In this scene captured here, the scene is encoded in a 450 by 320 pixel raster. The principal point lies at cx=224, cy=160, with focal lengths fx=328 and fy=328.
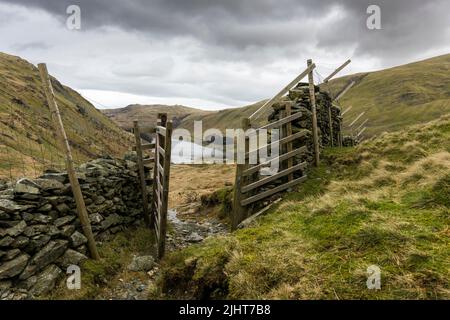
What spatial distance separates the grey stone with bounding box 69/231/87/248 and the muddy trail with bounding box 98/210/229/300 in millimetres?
1339

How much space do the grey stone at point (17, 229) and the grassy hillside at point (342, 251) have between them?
3.20 meters

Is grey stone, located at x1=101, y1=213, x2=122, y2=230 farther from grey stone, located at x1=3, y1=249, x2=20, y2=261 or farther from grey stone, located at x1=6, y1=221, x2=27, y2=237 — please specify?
grey stone, located at x1=3, y1=249, x2=20, y2=261

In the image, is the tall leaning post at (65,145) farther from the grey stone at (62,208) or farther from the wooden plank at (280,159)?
the wooden plank at (280,159)

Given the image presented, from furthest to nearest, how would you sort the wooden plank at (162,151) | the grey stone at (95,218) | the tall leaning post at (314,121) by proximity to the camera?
the tall leaning post at (314,121) < the wooden plank at (162,151) < the grey stone at (95,218)

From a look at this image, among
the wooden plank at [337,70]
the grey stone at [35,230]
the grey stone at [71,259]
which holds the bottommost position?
the grey stone at [71,259]

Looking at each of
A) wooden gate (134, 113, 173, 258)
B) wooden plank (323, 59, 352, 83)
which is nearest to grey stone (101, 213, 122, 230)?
wooden gate (134, 113, 173, 258)

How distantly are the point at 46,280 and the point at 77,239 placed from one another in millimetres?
1379

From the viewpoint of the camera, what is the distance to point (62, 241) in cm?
815

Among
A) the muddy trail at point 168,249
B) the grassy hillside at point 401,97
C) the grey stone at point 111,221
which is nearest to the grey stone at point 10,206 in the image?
the muddy trail at point 168,249

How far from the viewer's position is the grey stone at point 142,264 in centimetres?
911

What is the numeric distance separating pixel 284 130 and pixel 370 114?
12294 cm

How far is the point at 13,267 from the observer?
6859 millimetres

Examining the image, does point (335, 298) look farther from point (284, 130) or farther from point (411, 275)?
point (284, 130)

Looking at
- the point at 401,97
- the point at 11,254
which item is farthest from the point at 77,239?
the point at 401,97
